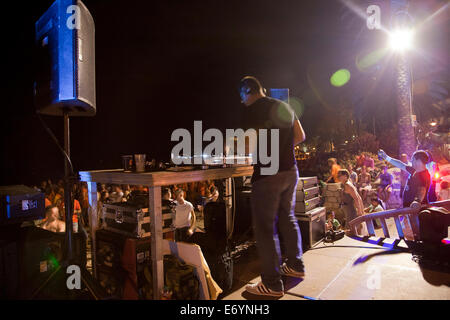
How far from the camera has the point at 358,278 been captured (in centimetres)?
215

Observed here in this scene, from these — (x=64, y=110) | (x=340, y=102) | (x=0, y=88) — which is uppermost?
(x=340, y=102)

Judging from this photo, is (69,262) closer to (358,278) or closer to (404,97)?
(358,278)

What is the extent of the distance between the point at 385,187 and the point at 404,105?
2.21 metres

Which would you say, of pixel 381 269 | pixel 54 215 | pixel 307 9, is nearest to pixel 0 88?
pixel 54 215

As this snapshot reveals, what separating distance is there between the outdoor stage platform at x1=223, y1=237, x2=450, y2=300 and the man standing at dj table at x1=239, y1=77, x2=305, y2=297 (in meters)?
0.23

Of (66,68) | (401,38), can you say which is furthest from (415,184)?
(401,38)

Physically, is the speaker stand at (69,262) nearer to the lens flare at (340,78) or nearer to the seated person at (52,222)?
the seated person at (52,222)

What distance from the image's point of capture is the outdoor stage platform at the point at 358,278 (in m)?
1.90

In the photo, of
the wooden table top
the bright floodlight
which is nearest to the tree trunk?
the bright floodlight

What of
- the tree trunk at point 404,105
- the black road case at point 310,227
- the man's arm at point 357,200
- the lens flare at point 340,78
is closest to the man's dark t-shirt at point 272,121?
the black road case at point 310,227
